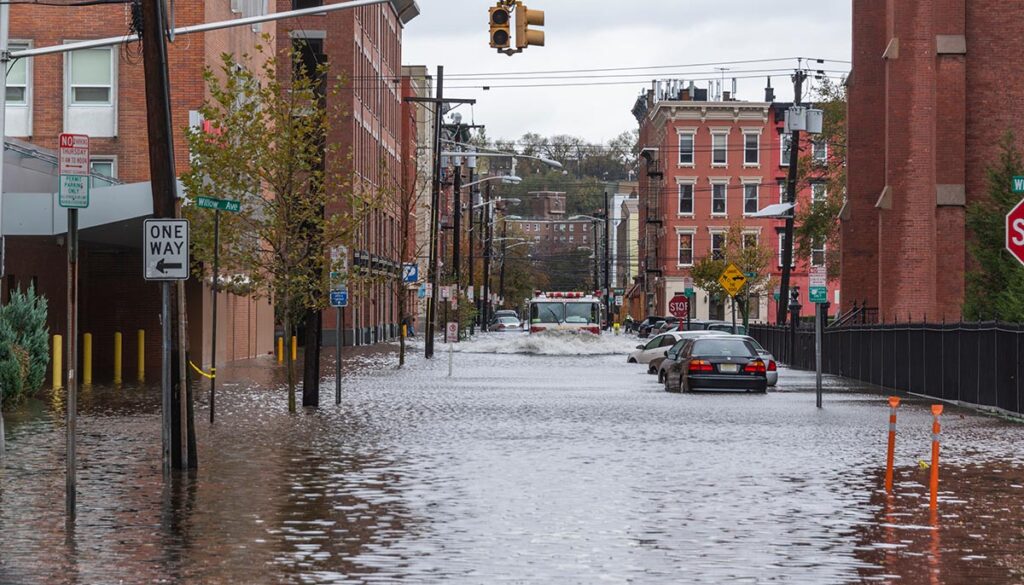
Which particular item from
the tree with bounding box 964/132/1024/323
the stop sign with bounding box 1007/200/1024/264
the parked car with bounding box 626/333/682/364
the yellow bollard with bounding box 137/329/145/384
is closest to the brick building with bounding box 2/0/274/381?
the yellow bollard with bounding box 137/329/145/384

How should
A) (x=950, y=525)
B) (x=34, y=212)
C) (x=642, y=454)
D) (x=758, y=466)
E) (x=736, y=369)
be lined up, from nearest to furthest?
1. (x=950, y=525)
2. (x=758, y=466)
3. (x=642, y=454)
4. (x=34, y=212)
5. (x=736, y=369)

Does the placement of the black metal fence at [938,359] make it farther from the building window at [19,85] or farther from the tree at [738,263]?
the tree at [738,263]

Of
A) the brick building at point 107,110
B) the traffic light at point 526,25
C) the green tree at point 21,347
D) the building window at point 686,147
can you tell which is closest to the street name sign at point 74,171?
the traffic light at point 526,25

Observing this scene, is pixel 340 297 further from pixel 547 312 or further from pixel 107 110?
pixel 547 312

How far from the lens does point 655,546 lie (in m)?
13.1

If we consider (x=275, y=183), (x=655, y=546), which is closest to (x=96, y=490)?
(x=655, y=546)

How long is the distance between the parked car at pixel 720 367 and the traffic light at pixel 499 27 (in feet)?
51.1

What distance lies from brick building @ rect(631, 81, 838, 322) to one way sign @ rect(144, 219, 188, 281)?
93606 millimetres

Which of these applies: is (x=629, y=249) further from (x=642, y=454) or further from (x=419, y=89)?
(x=642, y=454)

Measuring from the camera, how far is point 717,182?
11319cm

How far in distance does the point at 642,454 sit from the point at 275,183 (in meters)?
9.69

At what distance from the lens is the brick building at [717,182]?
366ft

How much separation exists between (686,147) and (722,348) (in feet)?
246

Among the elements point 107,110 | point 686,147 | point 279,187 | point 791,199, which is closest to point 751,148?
point 686,147
